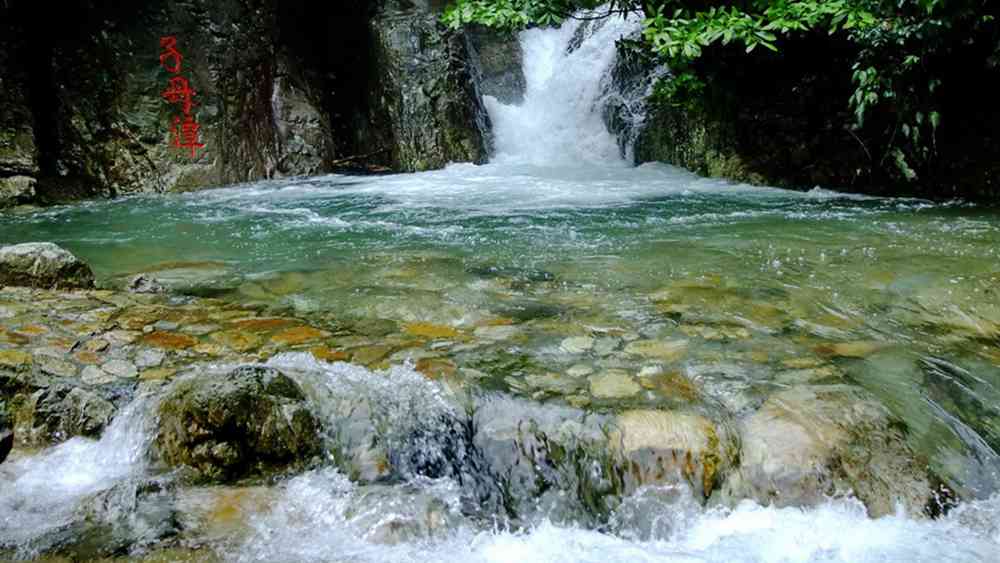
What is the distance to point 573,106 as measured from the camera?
13.2m

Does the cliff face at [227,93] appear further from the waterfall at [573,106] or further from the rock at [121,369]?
the rock at [121,369]

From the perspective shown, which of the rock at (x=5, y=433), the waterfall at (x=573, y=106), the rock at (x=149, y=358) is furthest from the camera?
the waterfall at (x=573, y=106)

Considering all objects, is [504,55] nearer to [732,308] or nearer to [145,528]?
[732,308]

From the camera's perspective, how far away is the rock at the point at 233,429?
2271 millimetres

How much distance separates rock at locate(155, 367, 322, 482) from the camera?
2.27m

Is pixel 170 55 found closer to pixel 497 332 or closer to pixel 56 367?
pixel 56 367

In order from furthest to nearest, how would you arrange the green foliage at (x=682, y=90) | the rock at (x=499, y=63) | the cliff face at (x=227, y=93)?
the rock at (x=499, y=63), the cliff face at (x=227, y=93), the green foliage at (x=682, y=90)

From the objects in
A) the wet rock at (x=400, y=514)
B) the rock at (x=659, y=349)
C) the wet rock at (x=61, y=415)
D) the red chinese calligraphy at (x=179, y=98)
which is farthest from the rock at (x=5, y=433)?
the red chinese calligraphy at (x=179, y=98)

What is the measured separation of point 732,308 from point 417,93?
359 inches

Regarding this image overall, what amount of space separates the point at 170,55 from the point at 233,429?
8828 mm

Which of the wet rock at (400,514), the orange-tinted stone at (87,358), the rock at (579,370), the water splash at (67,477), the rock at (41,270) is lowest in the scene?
the wet rock at (400,514)

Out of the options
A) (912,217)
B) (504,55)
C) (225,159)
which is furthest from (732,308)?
(504,55)

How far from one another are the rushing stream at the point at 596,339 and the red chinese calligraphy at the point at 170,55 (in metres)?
3.24

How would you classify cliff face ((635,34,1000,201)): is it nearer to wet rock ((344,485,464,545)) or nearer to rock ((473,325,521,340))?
rock ((473,325,521,340))
